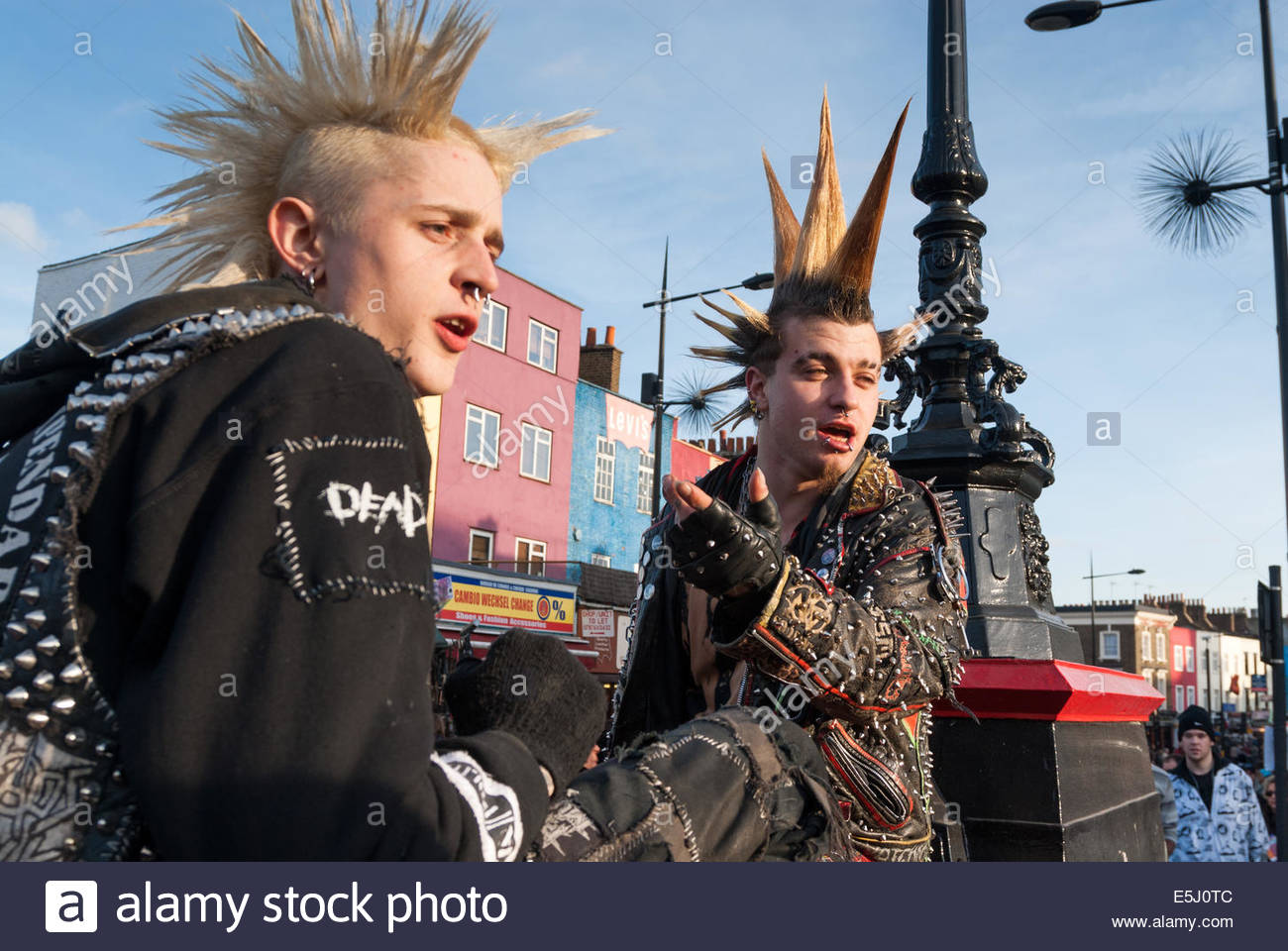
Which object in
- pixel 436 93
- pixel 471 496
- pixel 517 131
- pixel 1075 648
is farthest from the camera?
pixel 471 496

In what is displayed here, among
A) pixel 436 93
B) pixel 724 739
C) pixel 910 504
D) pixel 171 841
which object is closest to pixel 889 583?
pixel 910 504

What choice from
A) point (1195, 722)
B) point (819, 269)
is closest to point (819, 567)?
point (819, 269)

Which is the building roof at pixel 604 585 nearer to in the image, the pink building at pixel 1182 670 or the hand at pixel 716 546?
the hand at pixel 716 546

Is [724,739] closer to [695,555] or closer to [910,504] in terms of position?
[695,555]

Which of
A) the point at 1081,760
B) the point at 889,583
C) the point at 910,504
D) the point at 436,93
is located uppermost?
the point at 436,93

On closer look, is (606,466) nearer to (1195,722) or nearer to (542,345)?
(542,345)

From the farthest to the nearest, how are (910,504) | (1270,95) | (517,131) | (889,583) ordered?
(1270,95), (910,504), (889,583), (517,131)

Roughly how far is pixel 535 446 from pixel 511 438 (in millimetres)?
1314

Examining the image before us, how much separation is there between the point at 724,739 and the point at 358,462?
2.68ft

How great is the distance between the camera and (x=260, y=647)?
111cm

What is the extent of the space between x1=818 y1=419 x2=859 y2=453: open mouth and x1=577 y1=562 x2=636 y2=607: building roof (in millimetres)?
21778

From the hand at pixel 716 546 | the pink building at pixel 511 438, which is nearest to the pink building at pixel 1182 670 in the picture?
the pink building at pixel 511 438

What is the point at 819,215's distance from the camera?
3371 millimetres

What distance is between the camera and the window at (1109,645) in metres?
65.2
